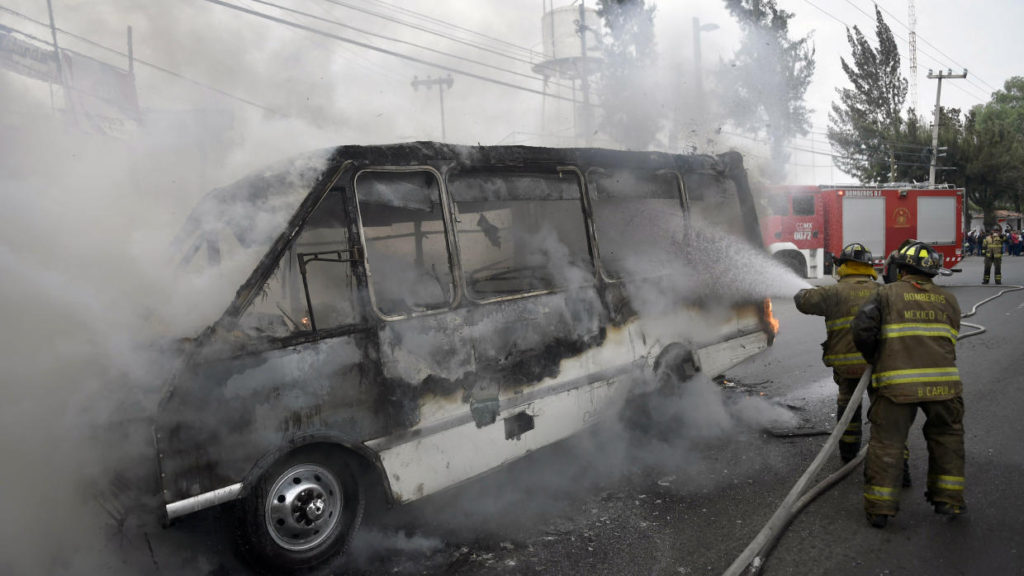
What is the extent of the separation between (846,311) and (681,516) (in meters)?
1.96

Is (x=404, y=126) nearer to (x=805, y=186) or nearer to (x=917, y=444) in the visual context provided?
(x=917, y=444)

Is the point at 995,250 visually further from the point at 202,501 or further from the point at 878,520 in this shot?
the point at 202,501

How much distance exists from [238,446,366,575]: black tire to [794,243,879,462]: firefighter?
3446 millimetres

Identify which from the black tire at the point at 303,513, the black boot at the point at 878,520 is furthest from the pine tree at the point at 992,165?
the black tire at the point at 303,513

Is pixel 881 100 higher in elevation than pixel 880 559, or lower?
higher

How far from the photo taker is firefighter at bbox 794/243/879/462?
4.68 metres

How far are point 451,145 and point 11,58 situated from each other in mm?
3530

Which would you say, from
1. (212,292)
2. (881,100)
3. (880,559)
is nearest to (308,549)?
(212,292)

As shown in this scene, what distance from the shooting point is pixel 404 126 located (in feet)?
29.3

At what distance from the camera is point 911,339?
12.4ft

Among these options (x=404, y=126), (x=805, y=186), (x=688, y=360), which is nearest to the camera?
(x=688, y=360)

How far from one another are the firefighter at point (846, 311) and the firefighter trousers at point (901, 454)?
2.53 feet

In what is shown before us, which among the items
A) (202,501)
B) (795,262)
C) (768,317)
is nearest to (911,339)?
(768,317)

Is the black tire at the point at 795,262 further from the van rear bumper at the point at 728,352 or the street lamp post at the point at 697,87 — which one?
A: the van rear bumper at the point at 728,352
